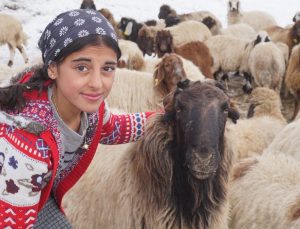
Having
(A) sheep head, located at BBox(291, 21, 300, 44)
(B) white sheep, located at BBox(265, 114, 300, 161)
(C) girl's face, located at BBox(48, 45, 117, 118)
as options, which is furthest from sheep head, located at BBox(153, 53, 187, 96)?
(A) sheep head, located at BBox(291, 21, 300, 44)

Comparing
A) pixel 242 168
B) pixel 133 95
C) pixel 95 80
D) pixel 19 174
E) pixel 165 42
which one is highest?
pixel 95 80

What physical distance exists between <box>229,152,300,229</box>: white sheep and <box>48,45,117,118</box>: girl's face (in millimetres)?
1682

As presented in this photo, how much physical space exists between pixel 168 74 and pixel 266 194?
2487 mm

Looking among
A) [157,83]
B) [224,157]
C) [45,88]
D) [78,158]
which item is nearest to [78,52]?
[45,88]

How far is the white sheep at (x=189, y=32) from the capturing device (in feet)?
36.2

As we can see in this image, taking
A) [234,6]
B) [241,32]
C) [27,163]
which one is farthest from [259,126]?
[234,6]

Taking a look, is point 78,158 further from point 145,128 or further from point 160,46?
point 160,46

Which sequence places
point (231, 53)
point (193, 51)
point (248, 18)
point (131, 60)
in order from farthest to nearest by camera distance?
1. point (248, 18)
2. point (231, 53)
3. point (193, 51)
4. point (131, 60)

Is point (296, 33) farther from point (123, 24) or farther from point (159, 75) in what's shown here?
point (159, 75)

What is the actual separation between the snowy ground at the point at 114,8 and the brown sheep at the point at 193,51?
10.0ft

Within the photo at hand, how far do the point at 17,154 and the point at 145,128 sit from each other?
955 mm

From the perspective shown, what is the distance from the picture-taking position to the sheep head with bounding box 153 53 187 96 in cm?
539

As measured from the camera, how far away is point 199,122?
2.22 metres

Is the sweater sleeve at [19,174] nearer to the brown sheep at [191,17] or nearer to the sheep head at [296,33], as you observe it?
the sheep head at [296,33]
